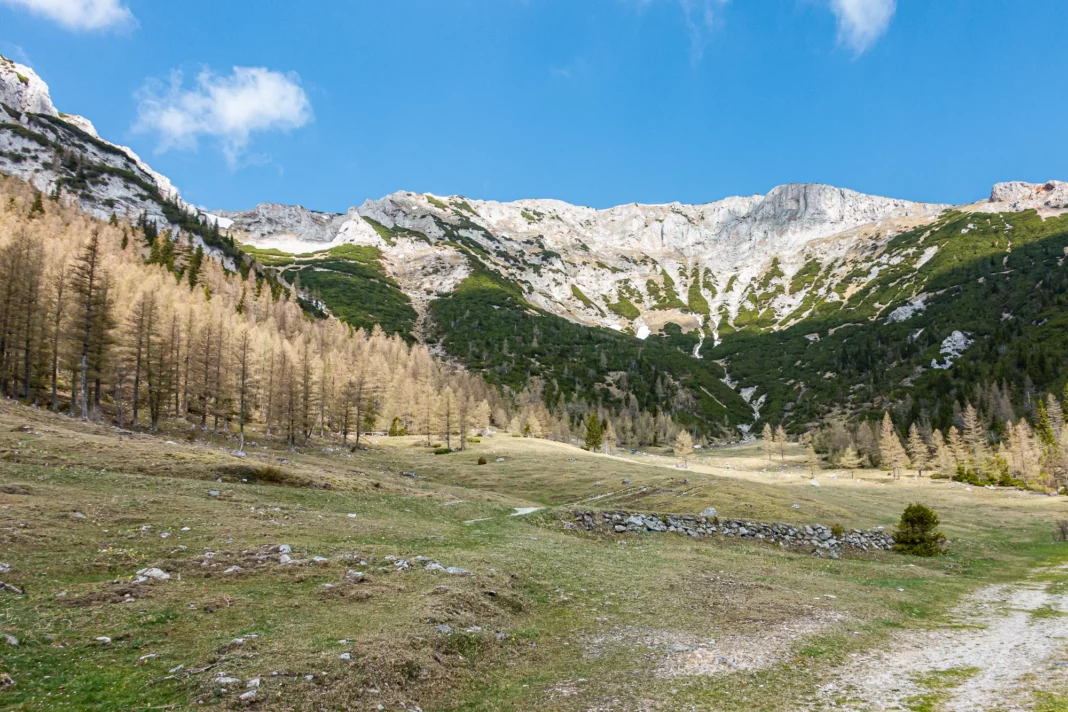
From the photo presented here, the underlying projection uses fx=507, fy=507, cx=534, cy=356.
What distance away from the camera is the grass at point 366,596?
36.1 ft

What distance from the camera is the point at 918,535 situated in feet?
127

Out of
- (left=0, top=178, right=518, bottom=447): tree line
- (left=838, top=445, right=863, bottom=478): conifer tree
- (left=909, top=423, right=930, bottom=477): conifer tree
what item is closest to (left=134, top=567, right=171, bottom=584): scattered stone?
(left=0, top=178, right=518, bottom=447): tree line

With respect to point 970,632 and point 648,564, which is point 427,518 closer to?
point 648,564

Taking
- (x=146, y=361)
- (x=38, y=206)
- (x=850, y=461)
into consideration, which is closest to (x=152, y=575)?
(x=146, y=361)

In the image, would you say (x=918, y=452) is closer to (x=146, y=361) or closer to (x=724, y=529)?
(x=724, y=529)

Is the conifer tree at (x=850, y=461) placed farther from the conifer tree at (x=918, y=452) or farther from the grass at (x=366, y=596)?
the grass at (x=366, y=596)

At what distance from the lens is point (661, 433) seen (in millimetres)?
194875

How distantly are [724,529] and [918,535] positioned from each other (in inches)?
615

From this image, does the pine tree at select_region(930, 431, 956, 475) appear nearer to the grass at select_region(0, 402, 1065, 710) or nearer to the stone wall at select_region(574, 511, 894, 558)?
the grass at select_region(0, 402, 1065, 710)

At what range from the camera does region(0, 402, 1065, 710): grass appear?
11.0 m

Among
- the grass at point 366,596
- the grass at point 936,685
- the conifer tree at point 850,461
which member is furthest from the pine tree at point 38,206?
the conifer tree at point 850,461

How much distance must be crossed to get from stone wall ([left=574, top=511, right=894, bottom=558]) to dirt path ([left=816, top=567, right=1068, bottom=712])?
45.3 ft

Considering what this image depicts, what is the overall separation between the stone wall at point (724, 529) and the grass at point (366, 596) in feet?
4.70

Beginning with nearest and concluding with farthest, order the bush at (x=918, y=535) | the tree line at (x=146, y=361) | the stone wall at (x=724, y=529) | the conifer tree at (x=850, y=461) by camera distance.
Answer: the stone wall at (x=724, y=529) → the bush at (x=918, y=535) → the tree line at (x=146, y=361) → the conifer tree at (x=850, y=461)
